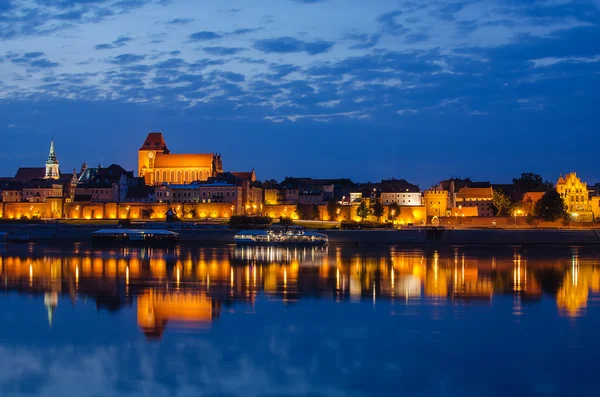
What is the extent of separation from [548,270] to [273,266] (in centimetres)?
1276

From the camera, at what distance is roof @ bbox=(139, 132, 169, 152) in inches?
4847

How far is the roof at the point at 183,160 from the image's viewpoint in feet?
376

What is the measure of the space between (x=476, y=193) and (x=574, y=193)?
36.8 feet

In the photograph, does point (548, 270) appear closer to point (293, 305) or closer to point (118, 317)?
point (293, 305)

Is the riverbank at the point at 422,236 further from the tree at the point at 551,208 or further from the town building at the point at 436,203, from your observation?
the town building at the point at 436,203

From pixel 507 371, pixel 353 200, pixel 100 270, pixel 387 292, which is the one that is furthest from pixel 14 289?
Result: pixel 353 200

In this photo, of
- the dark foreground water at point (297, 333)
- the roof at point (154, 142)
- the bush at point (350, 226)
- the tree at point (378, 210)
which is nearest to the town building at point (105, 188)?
the roof at point (154, 142)

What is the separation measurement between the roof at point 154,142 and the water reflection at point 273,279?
253 ft

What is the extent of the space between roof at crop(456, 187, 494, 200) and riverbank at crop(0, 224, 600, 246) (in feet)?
86.9

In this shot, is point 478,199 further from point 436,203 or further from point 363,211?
point 363,211

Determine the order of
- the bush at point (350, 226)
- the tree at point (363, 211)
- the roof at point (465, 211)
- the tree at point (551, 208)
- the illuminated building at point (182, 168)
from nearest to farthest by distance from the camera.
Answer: the bush at point (350, 226)
the tree at point (551, 208)
the tree at point (363, 211)
the roof at point (465, 211)
the illuminated building at point (182, 168)

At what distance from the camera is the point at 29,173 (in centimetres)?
12400

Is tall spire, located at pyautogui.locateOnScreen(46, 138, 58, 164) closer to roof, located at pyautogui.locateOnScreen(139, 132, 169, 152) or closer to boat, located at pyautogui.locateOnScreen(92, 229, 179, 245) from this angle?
roof, located at pyautogui.locateOnScreen(139, 132, 169, 152)

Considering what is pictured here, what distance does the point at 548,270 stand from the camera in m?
36.8
